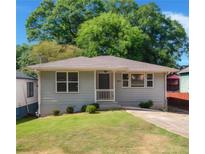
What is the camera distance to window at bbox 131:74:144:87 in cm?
1625

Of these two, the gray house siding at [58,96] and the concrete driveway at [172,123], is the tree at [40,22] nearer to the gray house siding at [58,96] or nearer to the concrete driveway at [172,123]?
the gray house siding at [58,96]

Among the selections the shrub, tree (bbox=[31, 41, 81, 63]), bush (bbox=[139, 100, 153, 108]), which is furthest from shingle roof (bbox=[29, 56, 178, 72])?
tree (bbox=[31, 41, 81, 63])

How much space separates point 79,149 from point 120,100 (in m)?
9.67

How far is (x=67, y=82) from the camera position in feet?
49.6

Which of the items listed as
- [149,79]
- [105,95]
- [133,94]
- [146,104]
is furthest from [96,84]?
[149,79]

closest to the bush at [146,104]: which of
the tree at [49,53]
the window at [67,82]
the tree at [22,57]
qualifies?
the window at [67,82]

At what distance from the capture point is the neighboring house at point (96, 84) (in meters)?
15.0

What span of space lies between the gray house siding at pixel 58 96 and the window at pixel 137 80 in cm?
233

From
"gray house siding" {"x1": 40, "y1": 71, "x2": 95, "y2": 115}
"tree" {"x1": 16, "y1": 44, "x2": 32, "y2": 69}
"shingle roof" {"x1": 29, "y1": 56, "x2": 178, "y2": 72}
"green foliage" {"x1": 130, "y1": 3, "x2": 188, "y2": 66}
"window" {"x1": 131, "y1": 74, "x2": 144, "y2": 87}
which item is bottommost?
"gray house siding" {"x1": 40, "y1": 71, "x2": 95, "y2": 115}

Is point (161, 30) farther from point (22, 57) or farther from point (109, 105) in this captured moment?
point (109, 105)

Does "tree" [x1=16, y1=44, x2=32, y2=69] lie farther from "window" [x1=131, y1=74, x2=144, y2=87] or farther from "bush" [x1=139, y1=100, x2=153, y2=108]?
"bush" [x1=139, y1=100, x2=153, y2=108]

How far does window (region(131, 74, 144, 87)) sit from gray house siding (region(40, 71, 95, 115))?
233 centimetres
